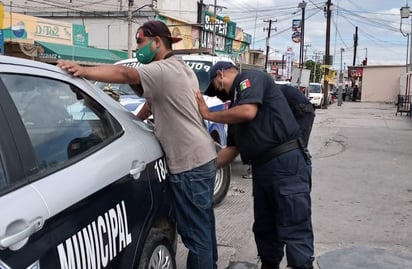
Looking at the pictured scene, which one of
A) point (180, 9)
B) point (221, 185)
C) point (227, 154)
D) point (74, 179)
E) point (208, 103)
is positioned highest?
point (180, 9)

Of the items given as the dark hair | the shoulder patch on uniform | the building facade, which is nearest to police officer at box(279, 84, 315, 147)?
the shoulder patch on uniform

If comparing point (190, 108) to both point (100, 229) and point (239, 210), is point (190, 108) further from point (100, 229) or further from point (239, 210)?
point (239, 210)

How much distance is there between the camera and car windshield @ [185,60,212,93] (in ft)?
24.1

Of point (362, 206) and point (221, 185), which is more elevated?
point (221, 185)

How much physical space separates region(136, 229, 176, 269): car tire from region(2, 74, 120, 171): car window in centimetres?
67

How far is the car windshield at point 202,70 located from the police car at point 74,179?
403cm

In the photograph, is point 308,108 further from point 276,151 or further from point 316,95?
point 316,95

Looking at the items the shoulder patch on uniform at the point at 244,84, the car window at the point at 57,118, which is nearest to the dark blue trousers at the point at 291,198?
the shoulder patch on uniform at the point at 244,84

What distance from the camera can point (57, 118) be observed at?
256 centimetres

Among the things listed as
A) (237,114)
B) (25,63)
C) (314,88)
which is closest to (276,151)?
(237,114)

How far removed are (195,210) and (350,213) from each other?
3.59 m

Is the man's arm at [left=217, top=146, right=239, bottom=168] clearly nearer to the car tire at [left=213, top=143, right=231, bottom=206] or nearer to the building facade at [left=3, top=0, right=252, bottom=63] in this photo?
the car tire at [left=213, top=143, right=231, bottom=206]

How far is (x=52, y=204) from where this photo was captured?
6.88ft

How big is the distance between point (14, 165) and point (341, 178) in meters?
7.29
